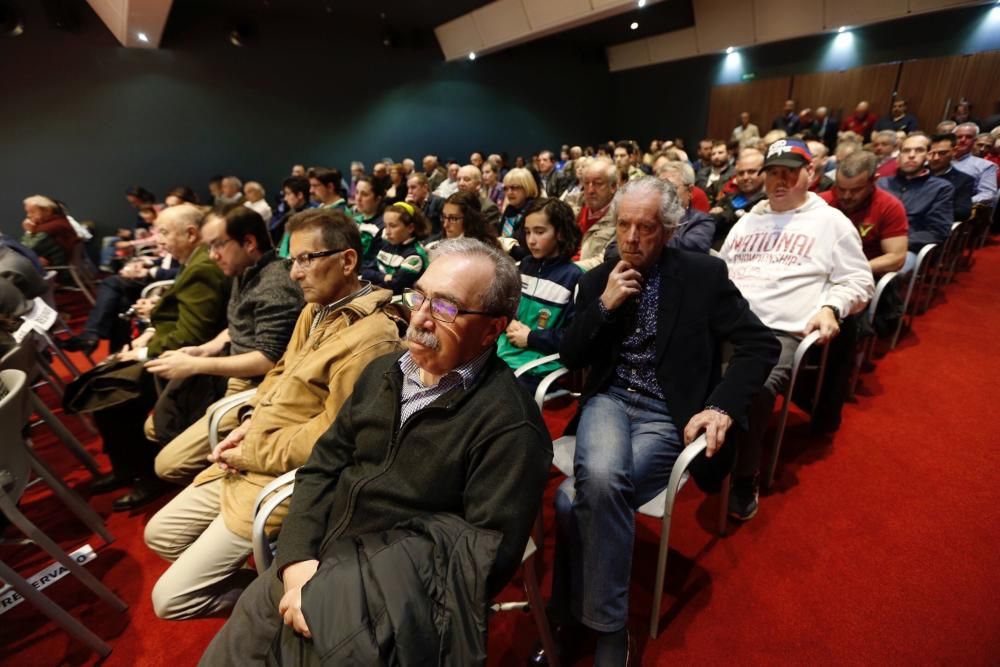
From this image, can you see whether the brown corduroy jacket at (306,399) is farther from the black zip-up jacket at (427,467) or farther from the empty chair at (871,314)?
the empty chair at (871,314)

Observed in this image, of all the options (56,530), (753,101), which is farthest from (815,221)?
(753,101)

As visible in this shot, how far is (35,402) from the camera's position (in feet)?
6.27

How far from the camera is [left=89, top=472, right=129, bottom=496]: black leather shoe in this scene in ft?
7.56

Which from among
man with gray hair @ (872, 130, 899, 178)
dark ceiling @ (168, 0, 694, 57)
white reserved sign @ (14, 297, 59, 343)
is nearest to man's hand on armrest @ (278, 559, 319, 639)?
white reserved sign @ (14, 297, 59, 343)

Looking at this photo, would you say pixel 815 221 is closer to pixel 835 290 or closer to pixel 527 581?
pixel 835 290

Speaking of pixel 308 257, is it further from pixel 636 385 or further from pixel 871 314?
pixel 871 314

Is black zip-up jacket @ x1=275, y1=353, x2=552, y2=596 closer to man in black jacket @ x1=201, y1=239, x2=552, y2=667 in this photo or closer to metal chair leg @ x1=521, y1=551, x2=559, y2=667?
man in black jacket @ x1=201, y1=239, x2=552, y2=667

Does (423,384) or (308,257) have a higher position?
(308,257)

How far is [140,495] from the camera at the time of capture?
7.34 ft

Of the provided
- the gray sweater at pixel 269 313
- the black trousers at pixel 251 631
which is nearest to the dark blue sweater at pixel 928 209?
the gray sweater at pixel 269 313

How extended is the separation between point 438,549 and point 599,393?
37.2 inches

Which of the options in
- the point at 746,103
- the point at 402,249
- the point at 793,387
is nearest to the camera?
the point at 793,387

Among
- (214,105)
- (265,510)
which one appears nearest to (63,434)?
(265,510)

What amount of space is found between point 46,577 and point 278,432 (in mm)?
1480
